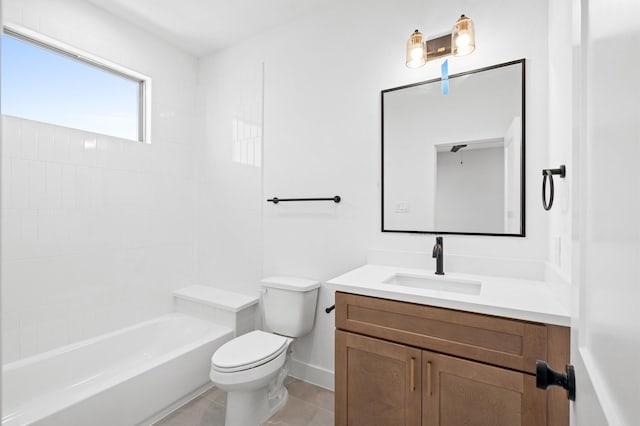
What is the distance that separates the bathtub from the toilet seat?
41 cm

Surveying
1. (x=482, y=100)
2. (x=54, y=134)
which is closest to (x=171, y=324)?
(x=54, y=134)

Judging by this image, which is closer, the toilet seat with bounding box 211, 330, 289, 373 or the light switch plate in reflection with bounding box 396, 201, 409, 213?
the toilet seat with bounding box 211, 330, 289, 373

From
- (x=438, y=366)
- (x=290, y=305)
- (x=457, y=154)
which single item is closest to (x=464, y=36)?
(x=457, y=154)

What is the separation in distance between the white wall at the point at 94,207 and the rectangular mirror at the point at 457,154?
1.81 metres

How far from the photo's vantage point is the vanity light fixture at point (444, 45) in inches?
66.5

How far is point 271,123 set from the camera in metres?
2.53

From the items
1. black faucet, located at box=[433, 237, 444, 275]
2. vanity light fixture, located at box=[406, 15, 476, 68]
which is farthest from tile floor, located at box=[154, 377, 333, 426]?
vanity light fixture, located at box=[406, 15, 476, 68]

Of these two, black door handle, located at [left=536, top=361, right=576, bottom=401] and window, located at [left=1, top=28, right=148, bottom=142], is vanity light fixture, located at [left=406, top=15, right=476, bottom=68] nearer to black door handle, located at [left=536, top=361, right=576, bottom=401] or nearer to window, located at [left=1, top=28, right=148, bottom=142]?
black door handle, located at [left=536, top=361, right=576, bottom=401]

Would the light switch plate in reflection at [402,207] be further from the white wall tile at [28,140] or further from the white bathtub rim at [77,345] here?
the white wall tile at [28,140]

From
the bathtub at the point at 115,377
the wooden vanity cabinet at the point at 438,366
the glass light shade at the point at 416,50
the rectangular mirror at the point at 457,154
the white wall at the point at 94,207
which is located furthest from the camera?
the white wall at the point at 94,207

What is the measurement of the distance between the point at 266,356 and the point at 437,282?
1.01 meters

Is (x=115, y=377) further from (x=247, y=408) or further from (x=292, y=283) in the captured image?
(x=292, y=283)

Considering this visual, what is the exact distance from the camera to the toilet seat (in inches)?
67.9

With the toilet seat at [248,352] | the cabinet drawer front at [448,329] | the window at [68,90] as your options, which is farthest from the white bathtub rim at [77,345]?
the window at [68,90]
